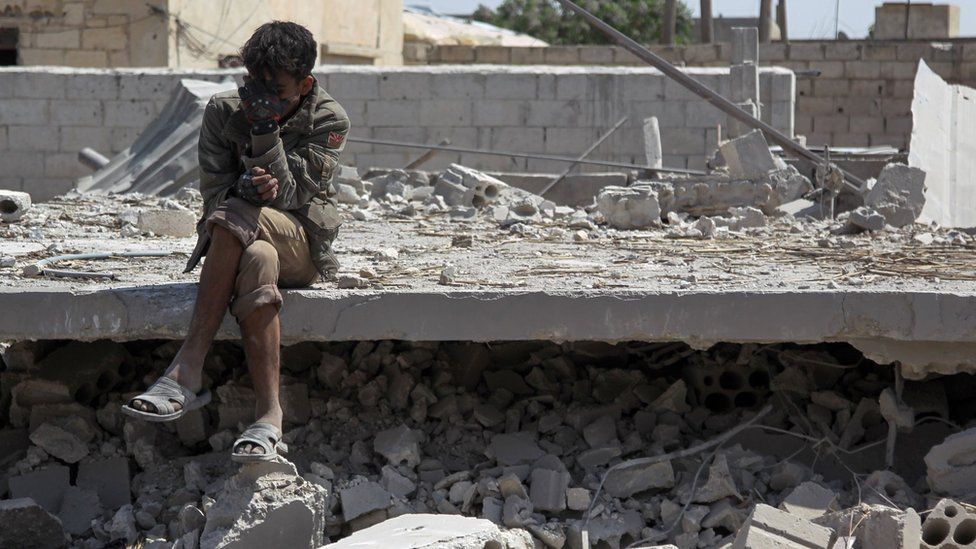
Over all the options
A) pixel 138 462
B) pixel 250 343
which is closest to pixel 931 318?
pixel 250 343

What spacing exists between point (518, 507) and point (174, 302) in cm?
154

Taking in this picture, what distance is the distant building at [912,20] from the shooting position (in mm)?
23203

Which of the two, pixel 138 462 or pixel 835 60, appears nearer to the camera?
pixel 138 462

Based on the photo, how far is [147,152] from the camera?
37.3 ft

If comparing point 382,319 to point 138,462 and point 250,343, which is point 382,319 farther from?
point 138,462

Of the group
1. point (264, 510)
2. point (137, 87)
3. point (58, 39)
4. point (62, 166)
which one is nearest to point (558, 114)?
point (137, 87)

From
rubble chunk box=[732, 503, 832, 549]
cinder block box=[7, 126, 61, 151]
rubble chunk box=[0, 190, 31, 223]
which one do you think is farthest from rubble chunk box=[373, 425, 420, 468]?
cinder block box=[7, 126, 61, 151]

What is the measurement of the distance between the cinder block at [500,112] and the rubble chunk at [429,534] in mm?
8658

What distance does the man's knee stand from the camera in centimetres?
423

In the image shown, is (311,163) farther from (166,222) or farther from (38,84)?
(38,84)

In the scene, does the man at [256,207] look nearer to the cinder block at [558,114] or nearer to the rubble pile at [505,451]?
the rubble pile at [505,451]

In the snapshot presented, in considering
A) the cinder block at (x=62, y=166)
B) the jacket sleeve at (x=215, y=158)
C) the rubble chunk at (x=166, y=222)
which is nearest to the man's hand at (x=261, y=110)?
the jacket sleeve at (x=215, y=158)

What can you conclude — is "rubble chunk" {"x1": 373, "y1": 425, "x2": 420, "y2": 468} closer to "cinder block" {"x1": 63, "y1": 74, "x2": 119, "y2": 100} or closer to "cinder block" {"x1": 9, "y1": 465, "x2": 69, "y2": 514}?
"cinder block" {"x1": 9, "y1": 465, "x2": 69, "y2": 514}

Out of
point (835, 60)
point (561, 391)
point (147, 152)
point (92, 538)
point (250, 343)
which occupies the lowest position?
point (92, 538)
